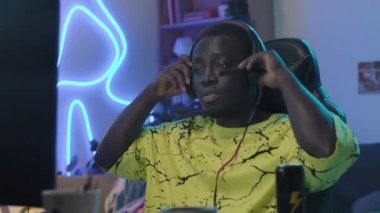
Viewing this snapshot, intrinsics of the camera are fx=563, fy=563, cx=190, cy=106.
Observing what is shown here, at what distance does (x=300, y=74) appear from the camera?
1.36m

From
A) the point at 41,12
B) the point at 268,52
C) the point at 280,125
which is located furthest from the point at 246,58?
the point at 41,12

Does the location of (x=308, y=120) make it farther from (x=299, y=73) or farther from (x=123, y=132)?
(x=123, y=132)

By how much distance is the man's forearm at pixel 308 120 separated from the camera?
115cm

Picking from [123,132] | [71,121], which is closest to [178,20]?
[71,121]

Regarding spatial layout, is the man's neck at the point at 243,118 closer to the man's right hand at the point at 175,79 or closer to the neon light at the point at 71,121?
the man's right hand at the point at 175,79

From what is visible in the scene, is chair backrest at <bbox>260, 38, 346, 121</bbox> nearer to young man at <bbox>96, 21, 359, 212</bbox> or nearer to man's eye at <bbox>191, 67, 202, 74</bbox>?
young man at <bbox>96, 21, 359, 212</bbox>

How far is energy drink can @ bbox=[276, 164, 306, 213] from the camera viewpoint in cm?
78

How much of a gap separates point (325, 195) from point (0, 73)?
738mm

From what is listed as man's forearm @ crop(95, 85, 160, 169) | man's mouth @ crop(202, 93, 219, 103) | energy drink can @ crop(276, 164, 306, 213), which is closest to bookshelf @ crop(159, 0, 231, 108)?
man's forearm @ crop(95, 85, 160, 169)

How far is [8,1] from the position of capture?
2.93ft

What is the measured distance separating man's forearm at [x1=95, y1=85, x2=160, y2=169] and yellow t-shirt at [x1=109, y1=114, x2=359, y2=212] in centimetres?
2

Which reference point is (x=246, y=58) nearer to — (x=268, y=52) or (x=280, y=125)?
(x=268, y=52)

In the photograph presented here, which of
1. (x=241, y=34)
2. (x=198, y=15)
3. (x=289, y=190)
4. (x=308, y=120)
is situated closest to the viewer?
(x=289, y=190)

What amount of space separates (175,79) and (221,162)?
9.4 inches
